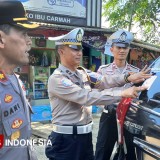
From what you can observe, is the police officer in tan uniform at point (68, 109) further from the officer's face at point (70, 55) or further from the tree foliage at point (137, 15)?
the tree foliage at point (137, 15)

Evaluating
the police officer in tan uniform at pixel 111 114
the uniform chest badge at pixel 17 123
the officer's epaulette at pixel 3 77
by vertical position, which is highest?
the officer's epaulette at pixel 3 77

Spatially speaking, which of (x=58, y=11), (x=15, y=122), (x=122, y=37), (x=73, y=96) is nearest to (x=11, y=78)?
(x=15, y=122)

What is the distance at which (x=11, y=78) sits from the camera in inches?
59.4

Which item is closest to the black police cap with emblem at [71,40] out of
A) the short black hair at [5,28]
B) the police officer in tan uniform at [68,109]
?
the police officer in tan uniform at [68,109]

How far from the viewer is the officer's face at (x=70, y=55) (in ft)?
8.04

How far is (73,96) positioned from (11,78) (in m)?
0.86

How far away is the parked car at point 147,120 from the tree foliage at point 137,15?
22.2 ft

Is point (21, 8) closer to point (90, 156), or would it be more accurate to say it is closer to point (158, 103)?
point (158, 103)

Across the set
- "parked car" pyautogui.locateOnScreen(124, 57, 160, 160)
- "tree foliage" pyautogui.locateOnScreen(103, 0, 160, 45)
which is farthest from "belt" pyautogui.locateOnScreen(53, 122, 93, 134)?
"tree foliage" pyautogui.locateOnScreen(103, 0, 160, 45)

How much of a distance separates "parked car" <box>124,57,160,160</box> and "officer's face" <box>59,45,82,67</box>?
586 millimetres

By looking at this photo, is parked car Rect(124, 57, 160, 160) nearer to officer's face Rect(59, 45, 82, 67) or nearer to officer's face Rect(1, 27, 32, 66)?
officer's face Rect(59, 45, 82, 67)

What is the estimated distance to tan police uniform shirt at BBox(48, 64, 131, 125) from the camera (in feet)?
7.39

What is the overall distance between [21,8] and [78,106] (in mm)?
1172

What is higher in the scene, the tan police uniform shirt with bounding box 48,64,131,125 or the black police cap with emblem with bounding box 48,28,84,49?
the black police cap with emblem with bounding box 48,28,84,49
